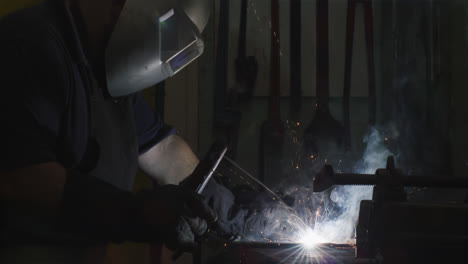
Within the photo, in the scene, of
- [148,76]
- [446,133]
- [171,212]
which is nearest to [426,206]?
[171,212]

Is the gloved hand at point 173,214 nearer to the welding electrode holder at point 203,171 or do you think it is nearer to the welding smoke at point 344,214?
the welding electrode holder at point 203,171

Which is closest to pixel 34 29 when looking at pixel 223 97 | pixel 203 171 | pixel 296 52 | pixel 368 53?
pixel 203 171

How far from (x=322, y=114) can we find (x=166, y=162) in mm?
898

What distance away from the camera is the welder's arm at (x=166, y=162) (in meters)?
1.69

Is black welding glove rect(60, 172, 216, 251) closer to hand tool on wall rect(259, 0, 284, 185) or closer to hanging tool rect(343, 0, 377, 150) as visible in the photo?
hand tool on wall rect(259, 0, 284, 185)

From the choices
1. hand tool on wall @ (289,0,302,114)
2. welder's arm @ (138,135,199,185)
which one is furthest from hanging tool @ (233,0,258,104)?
welder's arm @ (138,135,199,185)

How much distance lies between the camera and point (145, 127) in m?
1.65

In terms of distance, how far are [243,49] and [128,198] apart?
1.39 metres

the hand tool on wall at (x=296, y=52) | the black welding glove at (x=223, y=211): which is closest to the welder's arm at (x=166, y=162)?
the black welding glove at (x=223, y=211)

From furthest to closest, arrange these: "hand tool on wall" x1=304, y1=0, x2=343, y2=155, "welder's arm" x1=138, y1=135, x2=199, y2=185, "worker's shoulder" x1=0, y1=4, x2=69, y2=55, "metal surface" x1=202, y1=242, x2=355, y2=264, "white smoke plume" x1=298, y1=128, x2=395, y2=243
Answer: "hand tool on wall" x1=304, y1=0, x2=343, y2=155 < "white smoke plume" x1=298, y1=128, x2=395, y2=243 < "welder's arm" x1=138, y1=135, x2=199, y2=185 < "metal surface" x1=202, y1=242, x2=355, y2=264 < "worker's shoulder" x1=0, y1=4, x2=69, y2=55

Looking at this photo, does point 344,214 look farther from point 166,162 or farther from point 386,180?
point 386,180

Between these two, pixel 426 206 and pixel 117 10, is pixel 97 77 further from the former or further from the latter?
pixel 426 206

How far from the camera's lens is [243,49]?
7.20ft

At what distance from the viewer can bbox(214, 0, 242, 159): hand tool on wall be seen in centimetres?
218
